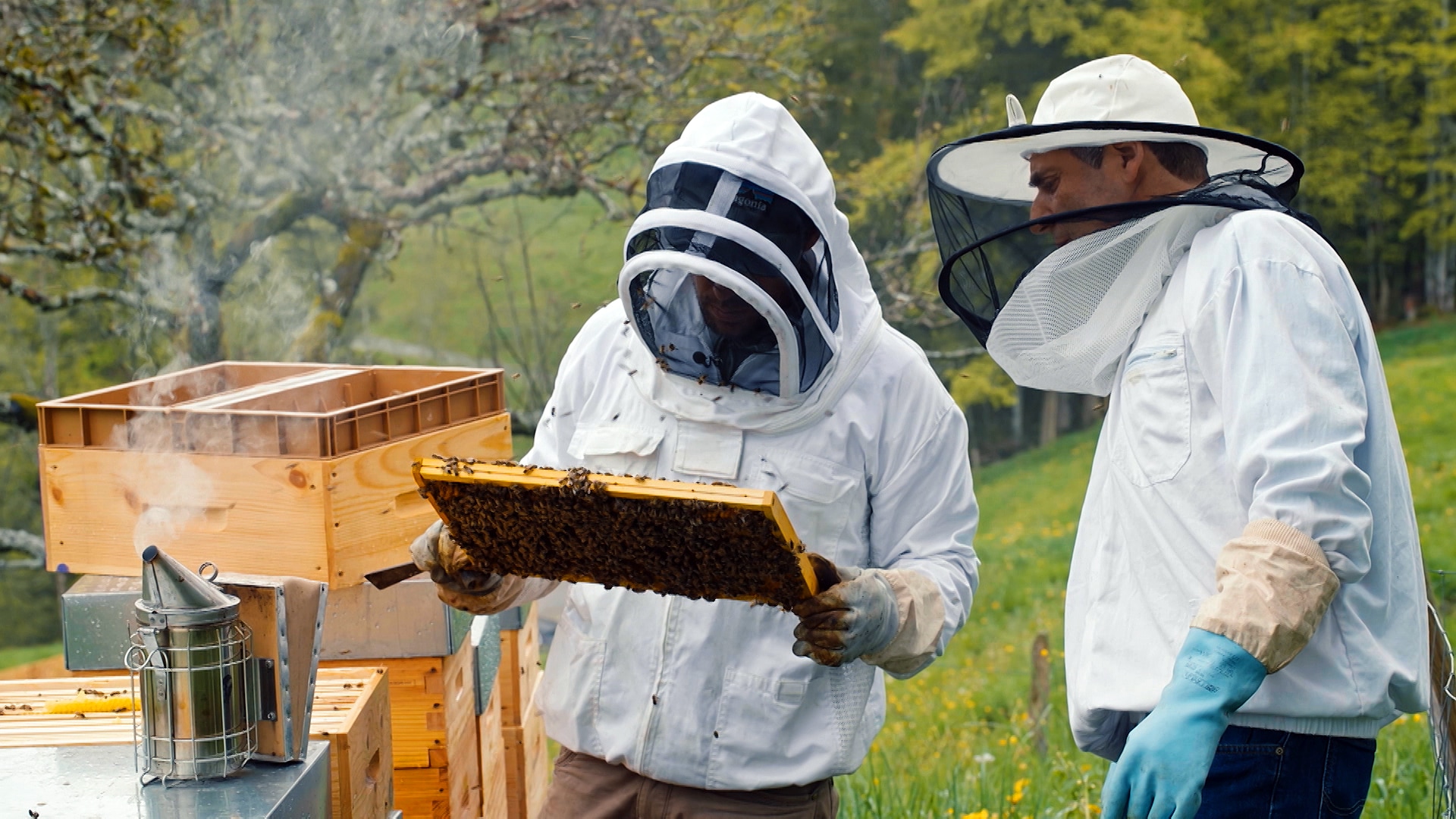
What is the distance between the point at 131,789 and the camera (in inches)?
82.6

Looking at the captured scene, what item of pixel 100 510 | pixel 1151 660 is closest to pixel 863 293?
pixel 1151 660

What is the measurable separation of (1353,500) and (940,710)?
7.14m

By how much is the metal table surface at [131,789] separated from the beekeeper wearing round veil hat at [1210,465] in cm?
149

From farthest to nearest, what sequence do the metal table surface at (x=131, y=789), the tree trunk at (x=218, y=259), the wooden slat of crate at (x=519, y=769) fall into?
1. the tree trunk at (x=218, y=259)
2. the wooden slat of crate at (x=519, y=769)
3. the metal table surface at (x=131, y=789)

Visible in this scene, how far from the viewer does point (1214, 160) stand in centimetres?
257

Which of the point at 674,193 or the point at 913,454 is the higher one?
the point at 674,193

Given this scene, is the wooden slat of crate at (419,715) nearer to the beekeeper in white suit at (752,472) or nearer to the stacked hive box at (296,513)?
the stacked hive box at (296,513)

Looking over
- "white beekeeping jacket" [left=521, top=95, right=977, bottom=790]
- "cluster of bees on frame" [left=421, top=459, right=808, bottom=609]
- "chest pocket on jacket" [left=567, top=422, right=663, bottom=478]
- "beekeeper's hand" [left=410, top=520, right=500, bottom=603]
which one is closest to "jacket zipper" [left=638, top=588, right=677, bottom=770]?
"white beekeeping jacket" [left=521, top=95, right=977, bottom=790]

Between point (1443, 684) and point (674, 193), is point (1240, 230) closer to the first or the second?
point (674, 193)

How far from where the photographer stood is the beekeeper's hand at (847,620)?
230cm

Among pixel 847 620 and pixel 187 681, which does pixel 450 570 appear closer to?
pixel 187 681

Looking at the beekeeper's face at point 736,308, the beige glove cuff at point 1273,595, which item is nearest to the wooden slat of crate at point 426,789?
the beekeeper's face at point 736,308

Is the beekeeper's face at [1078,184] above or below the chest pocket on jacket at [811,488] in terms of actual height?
above

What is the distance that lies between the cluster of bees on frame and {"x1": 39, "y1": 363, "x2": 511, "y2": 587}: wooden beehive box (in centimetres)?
68
